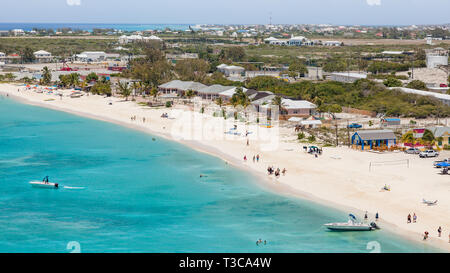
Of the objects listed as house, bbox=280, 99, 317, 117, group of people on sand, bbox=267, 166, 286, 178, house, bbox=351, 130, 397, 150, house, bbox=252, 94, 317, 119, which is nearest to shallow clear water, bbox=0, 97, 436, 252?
group of people on sand, bbox=267, 166, 286, 178

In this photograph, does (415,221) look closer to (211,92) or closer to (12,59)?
(211,92)

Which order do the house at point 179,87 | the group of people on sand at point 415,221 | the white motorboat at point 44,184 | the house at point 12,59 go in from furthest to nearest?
the house at point 12,59 → the house at point 179,87 → the white motorboat at point 44,184 → the group of people on sand at point 415,221

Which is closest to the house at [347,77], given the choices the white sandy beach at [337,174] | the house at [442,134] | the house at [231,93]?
the house at [231,93]

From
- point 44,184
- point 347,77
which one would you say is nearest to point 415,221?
point 44,184

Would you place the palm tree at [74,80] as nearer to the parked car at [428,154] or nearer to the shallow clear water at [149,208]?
the shallow clear water at [149,208]
